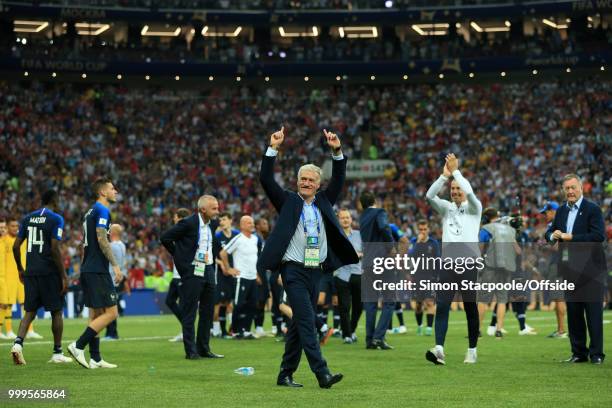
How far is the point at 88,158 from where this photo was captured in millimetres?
48625

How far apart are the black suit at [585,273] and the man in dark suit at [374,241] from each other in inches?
153

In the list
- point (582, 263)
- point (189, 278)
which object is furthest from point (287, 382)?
point (582, 263)

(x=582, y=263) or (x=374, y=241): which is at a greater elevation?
(x=374, y=241)

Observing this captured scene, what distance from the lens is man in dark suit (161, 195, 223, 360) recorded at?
49.6 feet

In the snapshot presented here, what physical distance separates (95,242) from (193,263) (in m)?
1.96

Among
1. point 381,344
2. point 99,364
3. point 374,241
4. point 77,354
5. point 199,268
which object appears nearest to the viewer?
point 77,354

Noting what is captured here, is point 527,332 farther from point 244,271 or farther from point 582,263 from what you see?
point 582,263

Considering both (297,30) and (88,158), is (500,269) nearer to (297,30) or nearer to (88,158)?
(88,158)

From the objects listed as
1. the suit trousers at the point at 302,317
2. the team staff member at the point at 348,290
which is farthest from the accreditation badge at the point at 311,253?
the team staff member at the point at 348,290

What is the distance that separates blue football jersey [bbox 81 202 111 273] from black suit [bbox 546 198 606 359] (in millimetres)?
5924

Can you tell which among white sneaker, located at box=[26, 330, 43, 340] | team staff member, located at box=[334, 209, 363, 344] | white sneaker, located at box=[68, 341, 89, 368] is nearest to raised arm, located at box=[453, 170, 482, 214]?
team staff member, located at box=[334, 209, 363, 344]

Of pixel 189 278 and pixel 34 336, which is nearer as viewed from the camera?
pixel 189 278

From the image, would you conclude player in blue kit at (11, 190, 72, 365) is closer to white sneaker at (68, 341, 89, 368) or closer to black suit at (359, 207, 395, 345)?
white sneaker at (68, 341, 89, 368)

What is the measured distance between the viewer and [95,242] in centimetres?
1370
